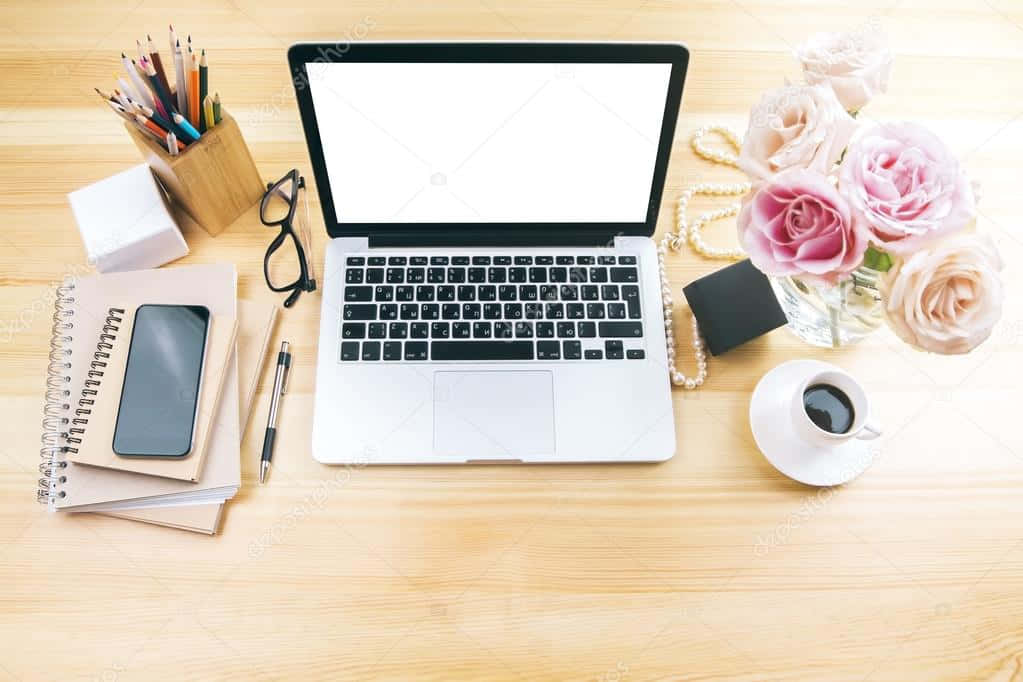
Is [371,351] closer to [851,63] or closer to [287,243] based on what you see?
[287,243]

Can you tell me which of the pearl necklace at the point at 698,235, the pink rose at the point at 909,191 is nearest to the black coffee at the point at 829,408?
the pearl necklace at the point at 698,235

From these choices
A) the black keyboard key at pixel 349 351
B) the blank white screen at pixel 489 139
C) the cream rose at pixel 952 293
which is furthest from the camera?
the black keyboard key at pixel 349 351

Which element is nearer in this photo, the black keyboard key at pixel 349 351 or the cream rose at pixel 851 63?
the cream rose at pixel 851 63

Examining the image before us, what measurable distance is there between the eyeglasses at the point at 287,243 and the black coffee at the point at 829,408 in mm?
572

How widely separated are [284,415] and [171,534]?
6.4 inches

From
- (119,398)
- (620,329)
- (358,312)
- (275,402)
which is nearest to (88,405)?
(119,398)

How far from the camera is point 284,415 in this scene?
764mm

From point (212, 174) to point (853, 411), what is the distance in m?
0.75

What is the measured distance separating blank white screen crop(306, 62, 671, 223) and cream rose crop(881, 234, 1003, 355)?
283 millimetres

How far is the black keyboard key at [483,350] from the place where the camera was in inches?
30.2

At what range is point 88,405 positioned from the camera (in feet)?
2.40

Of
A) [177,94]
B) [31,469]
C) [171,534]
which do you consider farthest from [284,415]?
[177,94]

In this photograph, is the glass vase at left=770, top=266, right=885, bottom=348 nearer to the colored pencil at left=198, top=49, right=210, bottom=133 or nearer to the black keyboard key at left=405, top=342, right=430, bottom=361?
the black keyboard key at left=405, top=342, right=430, bottom=361

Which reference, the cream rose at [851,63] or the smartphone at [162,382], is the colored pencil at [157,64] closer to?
the smartphone at [162,382]
